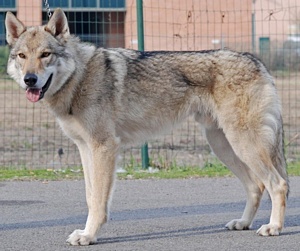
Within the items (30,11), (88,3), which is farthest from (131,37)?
(30,11)

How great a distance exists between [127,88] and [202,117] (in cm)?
74

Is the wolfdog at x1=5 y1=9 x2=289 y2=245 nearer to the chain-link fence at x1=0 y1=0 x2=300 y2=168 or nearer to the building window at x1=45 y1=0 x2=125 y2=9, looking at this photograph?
the chain-link fence at x1=0 y1=0 x2=300 y2=168

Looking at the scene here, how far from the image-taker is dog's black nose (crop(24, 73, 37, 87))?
643 centimetres

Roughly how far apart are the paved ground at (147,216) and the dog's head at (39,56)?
120cm

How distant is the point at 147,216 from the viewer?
7555mm

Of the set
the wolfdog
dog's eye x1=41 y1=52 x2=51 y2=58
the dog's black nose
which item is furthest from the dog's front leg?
dog's eye x1=41 y1=52 x2=51 y2=58

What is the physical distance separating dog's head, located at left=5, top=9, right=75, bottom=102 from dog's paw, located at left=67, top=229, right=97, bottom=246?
1.15 meters

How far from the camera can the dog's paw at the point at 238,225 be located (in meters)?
6.92

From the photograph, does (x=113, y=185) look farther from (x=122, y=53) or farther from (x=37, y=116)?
(x=37, y=116)

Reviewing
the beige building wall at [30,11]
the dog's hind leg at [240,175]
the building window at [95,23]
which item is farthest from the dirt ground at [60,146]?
the dog's hind leg at [240,175]

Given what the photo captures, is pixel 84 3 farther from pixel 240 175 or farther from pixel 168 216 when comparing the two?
pixel 240 175

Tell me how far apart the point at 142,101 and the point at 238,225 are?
4.49 feet

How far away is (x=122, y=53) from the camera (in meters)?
7.28

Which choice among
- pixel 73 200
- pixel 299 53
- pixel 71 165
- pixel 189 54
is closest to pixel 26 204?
pixel 73 200
